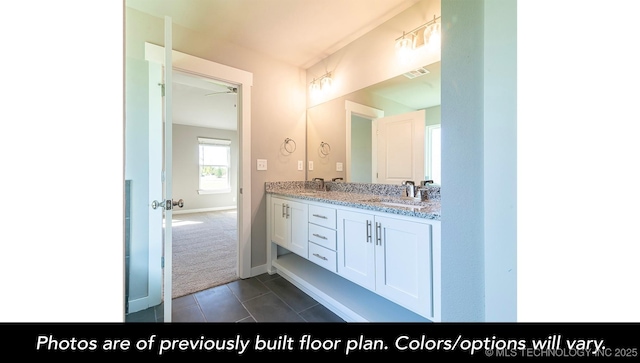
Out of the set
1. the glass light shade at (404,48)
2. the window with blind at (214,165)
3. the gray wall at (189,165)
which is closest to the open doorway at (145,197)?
the glass light shade at (404,48)

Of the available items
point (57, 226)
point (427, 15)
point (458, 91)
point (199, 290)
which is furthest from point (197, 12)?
point (199, 290)

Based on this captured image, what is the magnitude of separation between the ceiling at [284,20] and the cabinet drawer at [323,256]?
1.42 m

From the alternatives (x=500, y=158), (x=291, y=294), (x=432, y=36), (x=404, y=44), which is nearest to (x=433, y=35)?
(x=432, y=36)

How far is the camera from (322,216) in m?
1.67

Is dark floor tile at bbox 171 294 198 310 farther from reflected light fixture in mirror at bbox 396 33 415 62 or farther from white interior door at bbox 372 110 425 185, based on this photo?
reflected light fixture in mirror at bbox 396 33 415 62

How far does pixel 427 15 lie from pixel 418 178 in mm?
1188

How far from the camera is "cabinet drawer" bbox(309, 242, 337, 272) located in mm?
1588

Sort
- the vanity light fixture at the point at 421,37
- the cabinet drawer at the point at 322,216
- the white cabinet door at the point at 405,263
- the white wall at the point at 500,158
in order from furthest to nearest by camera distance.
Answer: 1. the cabinet drawer at the point at 322,216
2. the vanity light fixture at the point at 421,37
3. the white cabinet door at the point at 405,263
4. the white wall at the point at 500,158

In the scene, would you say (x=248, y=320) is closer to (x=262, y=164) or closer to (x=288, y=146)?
(x=262, y=164)

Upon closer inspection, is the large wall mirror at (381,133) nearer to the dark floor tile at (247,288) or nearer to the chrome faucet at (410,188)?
the chrome faucet at (410,188)

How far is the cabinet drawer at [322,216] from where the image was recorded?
5.22 ft

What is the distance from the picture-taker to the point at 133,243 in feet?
4.79

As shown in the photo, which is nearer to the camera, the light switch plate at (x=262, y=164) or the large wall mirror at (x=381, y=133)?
the large wall mirror at (x=381, y=133)

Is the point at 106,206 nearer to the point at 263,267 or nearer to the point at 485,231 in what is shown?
the point at 485,231
